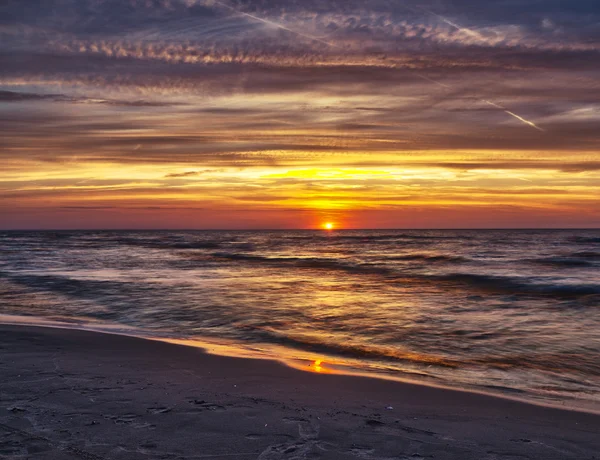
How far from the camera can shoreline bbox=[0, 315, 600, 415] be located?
21.6 feet

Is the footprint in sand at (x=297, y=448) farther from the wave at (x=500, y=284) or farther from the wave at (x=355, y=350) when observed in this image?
the wave at (x=500, y=284)

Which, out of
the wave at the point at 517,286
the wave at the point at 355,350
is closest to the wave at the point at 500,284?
the wave at the point at 517,286

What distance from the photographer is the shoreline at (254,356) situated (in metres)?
6.59

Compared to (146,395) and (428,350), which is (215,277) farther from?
(146,395)

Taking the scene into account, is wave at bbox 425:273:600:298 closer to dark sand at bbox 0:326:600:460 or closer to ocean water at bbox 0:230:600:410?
ocean water at bbox 0:230:600:410

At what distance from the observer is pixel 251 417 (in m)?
5.45

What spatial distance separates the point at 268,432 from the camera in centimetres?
503

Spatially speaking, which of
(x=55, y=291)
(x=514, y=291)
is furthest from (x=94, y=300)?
(x=514, y=291)

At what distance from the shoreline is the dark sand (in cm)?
24

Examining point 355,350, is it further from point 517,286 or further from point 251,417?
point 517,286

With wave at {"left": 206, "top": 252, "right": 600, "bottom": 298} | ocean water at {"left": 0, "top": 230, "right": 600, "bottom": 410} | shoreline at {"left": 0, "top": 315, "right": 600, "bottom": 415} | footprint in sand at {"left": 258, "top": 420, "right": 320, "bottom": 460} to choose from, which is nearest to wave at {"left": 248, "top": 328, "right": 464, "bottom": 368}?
ocean water at {"left": 0, "top": 230, "right": 600, "bottom": 410}

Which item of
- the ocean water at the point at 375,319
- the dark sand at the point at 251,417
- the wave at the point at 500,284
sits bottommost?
the wave at the point at 500,284

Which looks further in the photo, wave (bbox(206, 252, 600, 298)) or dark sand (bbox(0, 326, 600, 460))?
wave (bbox(206, 252, 600, 298))

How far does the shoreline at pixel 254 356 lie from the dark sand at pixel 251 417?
0.24 meters
